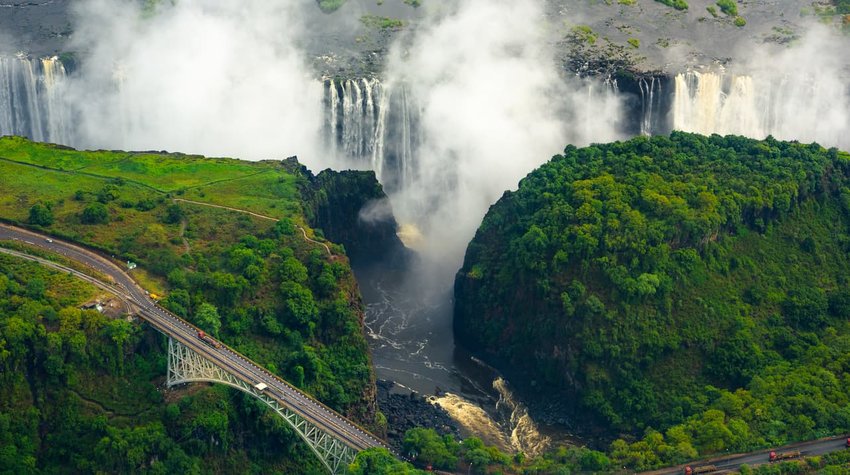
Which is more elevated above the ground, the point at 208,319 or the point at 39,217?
the point at 39,217

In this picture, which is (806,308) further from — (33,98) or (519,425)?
(33,98)

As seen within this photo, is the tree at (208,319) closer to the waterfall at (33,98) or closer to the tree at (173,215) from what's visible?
the tree at (173,215)

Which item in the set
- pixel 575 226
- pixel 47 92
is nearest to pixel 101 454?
pixel 575 226

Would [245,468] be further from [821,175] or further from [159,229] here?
[821,175]

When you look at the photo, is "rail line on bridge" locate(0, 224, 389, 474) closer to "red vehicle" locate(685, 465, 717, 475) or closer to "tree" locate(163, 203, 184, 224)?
"tree" locate(163, 203, 184, 224)

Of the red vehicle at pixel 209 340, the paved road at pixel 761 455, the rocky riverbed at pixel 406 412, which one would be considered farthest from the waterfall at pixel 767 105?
the red vehicle at pixel 209 340

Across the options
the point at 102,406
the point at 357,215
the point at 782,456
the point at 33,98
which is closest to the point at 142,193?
the point at 357,215
